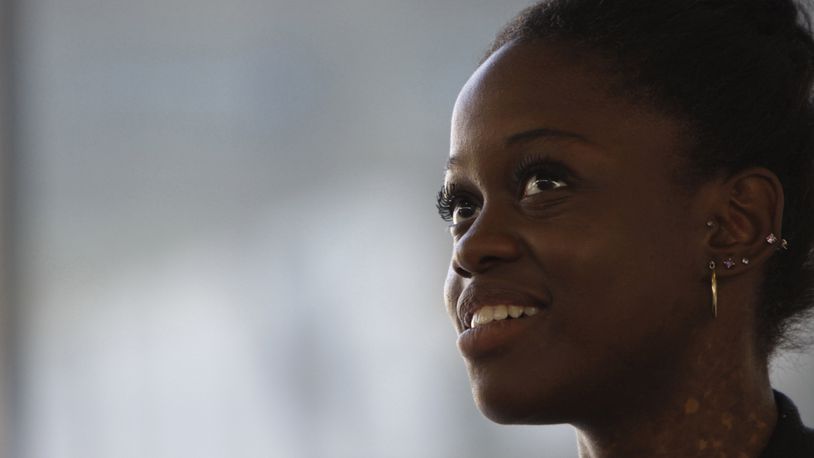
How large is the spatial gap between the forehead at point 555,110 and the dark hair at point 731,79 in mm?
17

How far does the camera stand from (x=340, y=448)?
8.44 ft

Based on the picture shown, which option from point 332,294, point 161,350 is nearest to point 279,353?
point 332,294

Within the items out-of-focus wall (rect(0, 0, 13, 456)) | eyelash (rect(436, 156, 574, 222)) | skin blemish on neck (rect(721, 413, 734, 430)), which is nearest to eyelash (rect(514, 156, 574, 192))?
eyelash (rect(436, 156, 574, 222))

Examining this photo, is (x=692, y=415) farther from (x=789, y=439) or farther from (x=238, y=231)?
(x=238, y=231)

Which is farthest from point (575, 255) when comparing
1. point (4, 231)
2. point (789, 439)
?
point (4, 231)

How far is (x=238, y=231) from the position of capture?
9.05 ft

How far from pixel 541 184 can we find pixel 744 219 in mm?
197

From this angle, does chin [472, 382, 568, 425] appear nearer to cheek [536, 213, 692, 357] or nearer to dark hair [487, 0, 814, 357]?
cheek [536, 213, 692, 357]

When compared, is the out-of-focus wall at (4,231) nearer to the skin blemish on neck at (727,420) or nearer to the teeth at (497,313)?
the teeth at (497,313)

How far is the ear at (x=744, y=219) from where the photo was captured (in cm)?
109

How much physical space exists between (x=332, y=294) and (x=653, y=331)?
1.58 metres

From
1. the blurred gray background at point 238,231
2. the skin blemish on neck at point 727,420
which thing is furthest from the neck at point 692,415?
the blurred gray background at point 238,231

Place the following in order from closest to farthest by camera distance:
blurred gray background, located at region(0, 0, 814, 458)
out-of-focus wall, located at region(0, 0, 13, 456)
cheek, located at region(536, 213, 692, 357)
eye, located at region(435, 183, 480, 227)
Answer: cheek, located at region(536, 213, 692, 357), eye, located at region(435, 183, 480, 227), blurred gray background, located at region(0, 0, 814, 458), out-of-focus wall, located at region(0, 0, 13, 456)

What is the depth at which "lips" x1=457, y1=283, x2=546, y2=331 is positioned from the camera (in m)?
1.07
